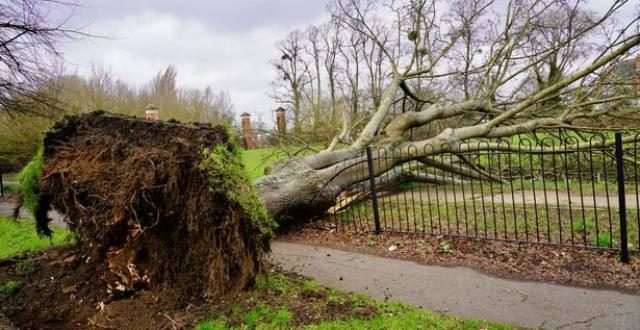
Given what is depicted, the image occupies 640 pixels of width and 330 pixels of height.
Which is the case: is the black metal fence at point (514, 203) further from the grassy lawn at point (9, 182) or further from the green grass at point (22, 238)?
the grassy lawn at point (9, 182)

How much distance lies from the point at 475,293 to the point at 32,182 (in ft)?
13.9

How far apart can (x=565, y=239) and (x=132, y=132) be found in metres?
4.84

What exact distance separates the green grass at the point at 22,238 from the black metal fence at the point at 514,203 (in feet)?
14.2

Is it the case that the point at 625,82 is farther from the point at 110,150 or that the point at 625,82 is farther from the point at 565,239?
→ the point at 110,150

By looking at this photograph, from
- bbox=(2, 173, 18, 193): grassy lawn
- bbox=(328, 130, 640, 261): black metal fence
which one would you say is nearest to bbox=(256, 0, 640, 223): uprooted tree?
bbox=(328, 130, 640, 261): black metal fence

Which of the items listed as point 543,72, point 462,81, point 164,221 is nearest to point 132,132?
point 164,221

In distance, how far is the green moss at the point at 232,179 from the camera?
305cm

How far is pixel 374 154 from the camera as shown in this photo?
7.96 metres

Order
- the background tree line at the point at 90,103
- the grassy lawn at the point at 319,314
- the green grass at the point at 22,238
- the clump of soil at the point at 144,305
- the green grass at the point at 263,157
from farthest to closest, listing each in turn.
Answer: the green grass at the point at 263,157 < the background tree line at the point at 90,103 < the green grass at the point at 22,238 < the clump of soil at the point at 144,305 < the grassy lawn at the point at 319,314

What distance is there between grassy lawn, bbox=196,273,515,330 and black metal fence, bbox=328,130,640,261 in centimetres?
206

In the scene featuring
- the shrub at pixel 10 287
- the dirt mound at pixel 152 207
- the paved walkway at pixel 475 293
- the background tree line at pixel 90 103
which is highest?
the background tree line at pixel 90 103

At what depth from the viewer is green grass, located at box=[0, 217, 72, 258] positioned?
5.63 m

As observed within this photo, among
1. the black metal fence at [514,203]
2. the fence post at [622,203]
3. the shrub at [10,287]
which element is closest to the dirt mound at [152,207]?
the shrub at [10,287]

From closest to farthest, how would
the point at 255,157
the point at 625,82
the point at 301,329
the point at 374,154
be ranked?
the point at 301,329
the point at 625,82
the point at 374,154
the point at 255,157
